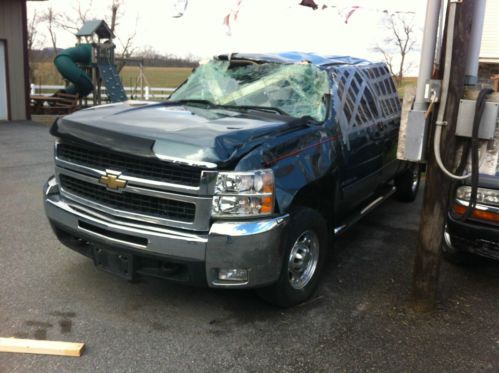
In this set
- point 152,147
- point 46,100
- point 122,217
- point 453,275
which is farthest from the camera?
point 46,100

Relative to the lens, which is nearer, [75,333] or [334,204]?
[75,333]

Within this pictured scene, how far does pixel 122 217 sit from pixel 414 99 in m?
2.27

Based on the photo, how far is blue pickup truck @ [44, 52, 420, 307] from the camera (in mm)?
3279

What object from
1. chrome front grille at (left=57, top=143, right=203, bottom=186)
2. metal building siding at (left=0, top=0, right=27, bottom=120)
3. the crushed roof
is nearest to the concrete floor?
chrome front grille at (left=57, top=143, right=203, bottom=186)

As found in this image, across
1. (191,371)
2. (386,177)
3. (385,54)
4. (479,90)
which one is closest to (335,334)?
(191,371)

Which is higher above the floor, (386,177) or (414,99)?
(414,99)

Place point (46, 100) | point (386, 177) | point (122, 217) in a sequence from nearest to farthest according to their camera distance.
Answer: point (122, 217) → point (386, 177) → point (46, 100)

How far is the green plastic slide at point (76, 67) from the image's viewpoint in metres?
18.7

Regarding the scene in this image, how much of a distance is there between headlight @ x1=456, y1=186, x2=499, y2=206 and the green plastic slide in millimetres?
17217

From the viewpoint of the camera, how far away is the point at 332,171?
4223mm

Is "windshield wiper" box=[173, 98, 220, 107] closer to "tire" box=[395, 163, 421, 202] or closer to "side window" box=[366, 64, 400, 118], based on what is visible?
"side window" box=[366, 64, 400, 118]

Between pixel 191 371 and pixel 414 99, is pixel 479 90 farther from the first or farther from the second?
pixel 191 371

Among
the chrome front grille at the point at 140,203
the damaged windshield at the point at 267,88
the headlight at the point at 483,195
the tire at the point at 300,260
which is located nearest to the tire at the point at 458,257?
the headlight at the point at 483,195

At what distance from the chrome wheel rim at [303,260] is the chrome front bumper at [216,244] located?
0.40 meters
